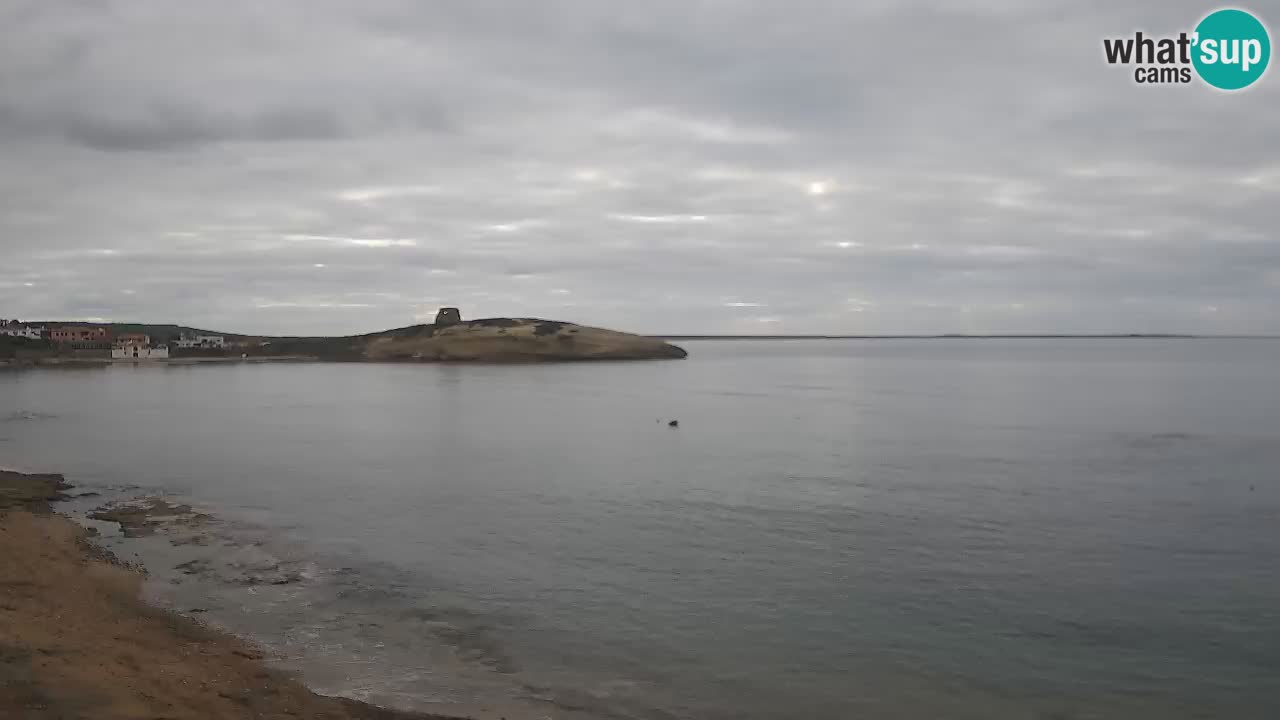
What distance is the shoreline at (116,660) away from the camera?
36.0 feet

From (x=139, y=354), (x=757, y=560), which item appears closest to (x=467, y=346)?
(x=139, y=354)

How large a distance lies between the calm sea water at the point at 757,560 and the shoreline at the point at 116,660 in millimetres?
1125

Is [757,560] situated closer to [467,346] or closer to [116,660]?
[116,660]

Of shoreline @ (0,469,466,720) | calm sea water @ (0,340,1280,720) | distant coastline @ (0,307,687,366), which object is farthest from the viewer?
distant coastline @ (0,307,687,366)

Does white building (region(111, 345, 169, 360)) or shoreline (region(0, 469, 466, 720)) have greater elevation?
white building (region(111, 345, 169, 360))

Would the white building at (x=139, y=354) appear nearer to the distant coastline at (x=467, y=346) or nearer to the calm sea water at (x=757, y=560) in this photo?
the distant coastline at (x=467, y=346)

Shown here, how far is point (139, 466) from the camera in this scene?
40156 mm

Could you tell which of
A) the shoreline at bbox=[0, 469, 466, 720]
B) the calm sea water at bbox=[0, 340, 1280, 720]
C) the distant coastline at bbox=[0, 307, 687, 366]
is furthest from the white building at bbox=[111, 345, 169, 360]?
the shoreline at bbox=[0, 469, 466, 720]

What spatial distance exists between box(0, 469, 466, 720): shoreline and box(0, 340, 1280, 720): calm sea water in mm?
1125

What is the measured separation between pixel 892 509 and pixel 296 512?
20.2m

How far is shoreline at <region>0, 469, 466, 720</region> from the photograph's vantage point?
1098 cm

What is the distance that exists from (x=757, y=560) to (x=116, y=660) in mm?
14602

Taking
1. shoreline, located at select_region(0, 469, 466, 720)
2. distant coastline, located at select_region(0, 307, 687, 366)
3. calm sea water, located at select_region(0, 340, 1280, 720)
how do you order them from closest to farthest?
1. shoreline, located at select_region(0, 469, 466, 720)
2. calm sea water, located at select_region(0, 340, 1280, 720)
3. distant coastline, located at select_region(0, 307, 687, 366)

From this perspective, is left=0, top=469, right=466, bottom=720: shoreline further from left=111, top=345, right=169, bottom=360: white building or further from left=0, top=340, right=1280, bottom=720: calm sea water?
left=111, top=345, right=169, bottom=360: white building
